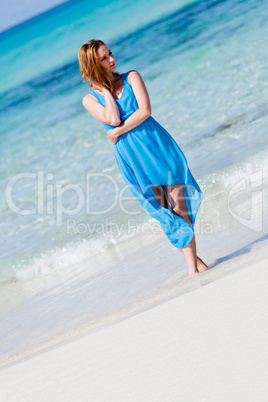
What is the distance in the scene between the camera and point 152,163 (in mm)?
3295

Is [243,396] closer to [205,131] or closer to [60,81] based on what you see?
[205,131]

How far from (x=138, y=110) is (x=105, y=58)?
1.12ft

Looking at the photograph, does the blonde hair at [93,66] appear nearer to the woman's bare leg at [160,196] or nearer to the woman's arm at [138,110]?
the woman's arm at [138,110]

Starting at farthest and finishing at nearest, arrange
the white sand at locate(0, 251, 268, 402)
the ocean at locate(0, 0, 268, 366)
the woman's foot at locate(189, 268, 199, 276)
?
the ocean at locate(0, 0, 268, 366) → the woman's foot at locate(189, 268, 199, 276) → the white sand at locate(0, 251, 268, 402)

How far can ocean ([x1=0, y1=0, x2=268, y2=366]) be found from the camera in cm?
399

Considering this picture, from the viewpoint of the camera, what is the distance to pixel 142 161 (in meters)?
3.29

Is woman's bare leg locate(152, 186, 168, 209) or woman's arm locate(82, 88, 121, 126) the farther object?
woman's bare leg locate(152, 186, 168, 209)

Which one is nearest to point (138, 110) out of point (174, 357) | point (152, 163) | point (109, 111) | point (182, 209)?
point (109, 111)

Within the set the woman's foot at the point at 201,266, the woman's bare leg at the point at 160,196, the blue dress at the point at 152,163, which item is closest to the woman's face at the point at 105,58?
the blue dress at the point at 152,163

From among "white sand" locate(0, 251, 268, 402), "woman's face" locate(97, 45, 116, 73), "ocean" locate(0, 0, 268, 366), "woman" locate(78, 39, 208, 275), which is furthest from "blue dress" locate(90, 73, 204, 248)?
"white sand" locate(0, 251, 268, 402)

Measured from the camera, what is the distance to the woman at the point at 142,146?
3160 millimetres

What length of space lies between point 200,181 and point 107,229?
43.4 inches

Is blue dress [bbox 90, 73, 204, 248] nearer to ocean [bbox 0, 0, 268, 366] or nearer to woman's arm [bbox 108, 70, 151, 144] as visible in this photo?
woman's arm [bbox 108, 70, 151, 144]

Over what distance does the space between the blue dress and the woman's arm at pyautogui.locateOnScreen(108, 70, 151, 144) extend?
0.13 feet
